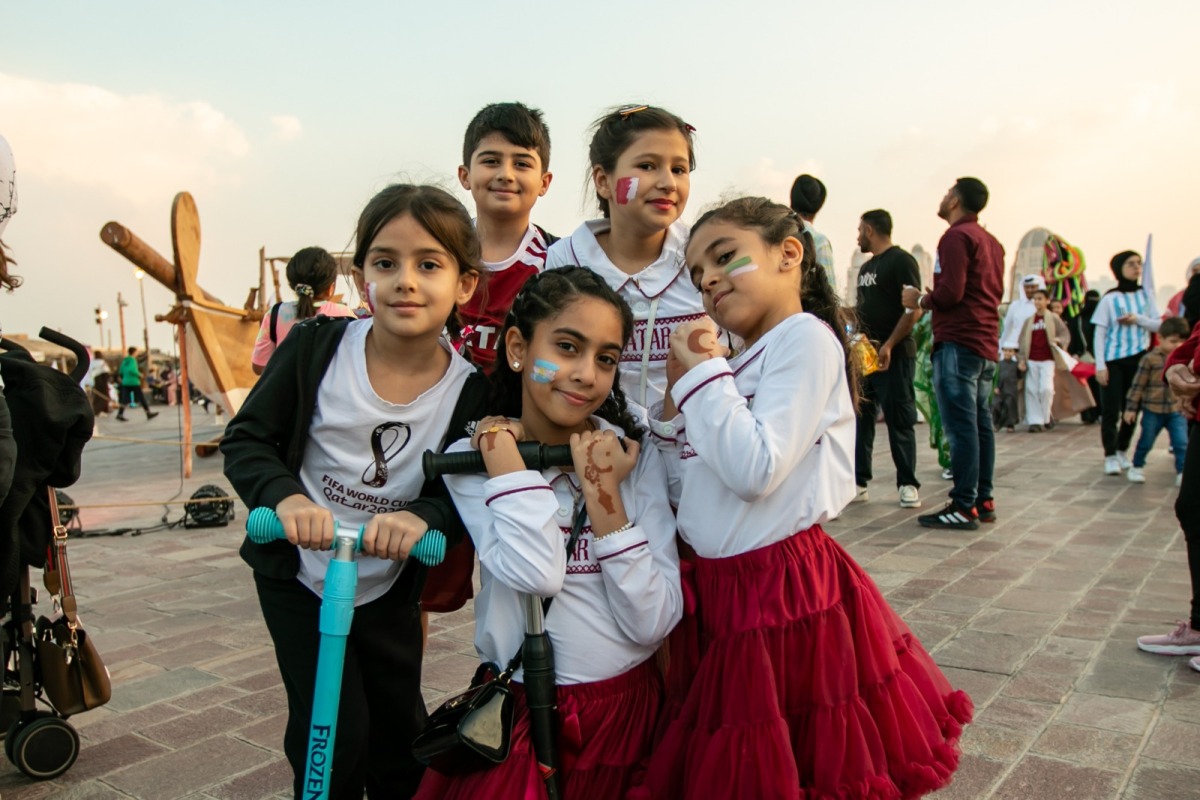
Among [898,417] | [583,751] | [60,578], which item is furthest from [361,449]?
[898,417]

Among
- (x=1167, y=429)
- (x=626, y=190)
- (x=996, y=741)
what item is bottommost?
(x=996, y=741)

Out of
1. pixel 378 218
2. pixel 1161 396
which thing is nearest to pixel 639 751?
pixel 378 218

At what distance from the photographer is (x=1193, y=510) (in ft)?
11.4

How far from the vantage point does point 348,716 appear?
6.77ft

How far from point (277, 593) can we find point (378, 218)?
88 cm

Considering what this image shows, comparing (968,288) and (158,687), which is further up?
(968,288)

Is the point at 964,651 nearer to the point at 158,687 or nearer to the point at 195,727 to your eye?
the point at 195,727

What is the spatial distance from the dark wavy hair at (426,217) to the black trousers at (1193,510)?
114 inches

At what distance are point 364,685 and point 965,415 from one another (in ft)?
16.0

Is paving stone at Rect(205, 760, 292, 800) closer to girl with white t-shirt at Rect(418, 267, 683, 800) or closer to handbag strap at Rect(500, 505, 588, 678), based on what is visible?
girl with white t-shirt at Rect(418, 267, 683, 800)

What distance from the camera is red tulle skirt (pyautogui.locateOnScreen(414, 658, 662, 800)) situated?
1.75 metres

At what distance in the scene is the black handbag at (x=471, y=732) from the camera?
169 centimetres

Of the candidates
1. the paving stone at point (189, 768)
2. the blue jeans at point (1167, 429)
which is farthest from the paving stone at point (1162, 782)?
the blue jeans at point (1167, 429)

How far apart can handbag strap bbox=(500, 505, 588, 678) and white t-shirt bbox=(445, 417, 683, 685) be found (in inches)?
0.4
